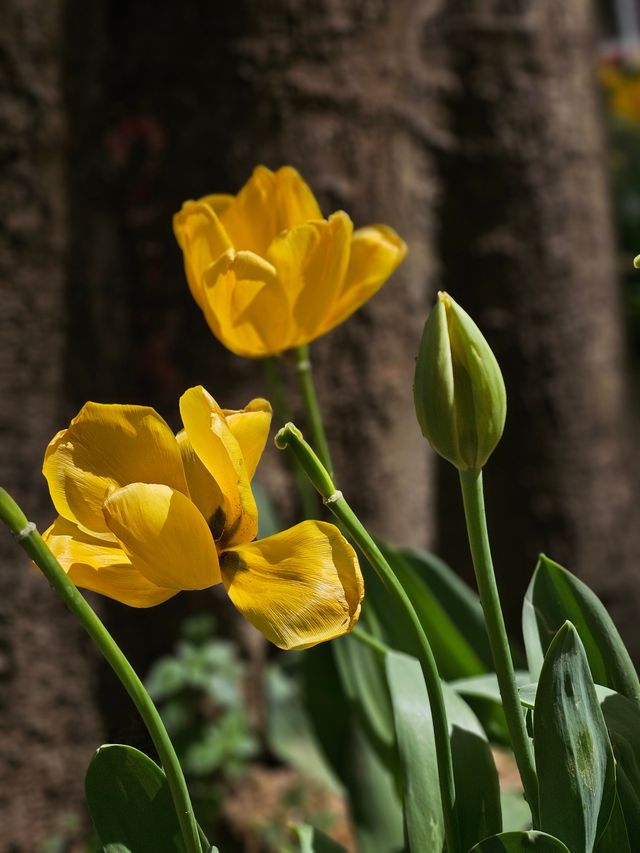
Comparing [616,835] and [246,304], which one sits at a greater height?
[246,304]

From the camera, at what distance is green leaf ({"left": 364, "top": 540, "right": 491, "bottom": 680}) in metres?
0.91

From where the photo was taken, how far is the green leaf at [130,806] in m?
0.56

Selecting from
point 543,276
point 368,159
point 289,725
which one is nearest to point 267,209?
point 368,159

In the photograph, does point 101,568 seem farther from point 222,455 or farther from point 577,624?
point 577,624

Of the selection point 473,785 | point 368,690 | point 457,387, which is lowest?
point 368,690

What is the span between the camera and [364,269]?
0.80 metres

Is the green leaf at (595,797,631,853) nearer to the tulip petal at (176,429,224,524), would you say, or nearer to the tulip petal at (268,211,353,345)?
the tulip petal at (176,429,224,524)

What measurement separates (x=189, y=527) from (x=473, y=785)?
273mm

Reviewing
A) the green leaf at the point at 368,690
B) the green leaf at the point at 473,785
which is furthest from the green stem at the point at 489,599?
the green leaf at the point at 368,690

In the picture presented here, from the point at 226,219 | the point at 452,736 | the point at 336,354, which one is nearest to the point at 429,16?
the point at 336,354

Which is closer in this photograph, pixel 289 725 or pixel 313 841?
pixel 313 841

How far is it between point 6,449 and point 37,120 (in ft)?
1.57

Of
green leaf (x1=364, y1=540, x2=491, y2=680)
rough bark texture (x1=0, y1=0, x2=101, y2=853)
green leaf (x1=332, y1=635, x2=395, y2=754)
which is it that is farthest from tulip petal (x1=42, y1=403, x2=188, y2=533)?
rough bark texture (x1=0, y1=0, x2=101, y2=853)

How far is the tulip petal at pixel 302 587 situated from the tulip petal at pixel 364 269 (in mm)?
310
